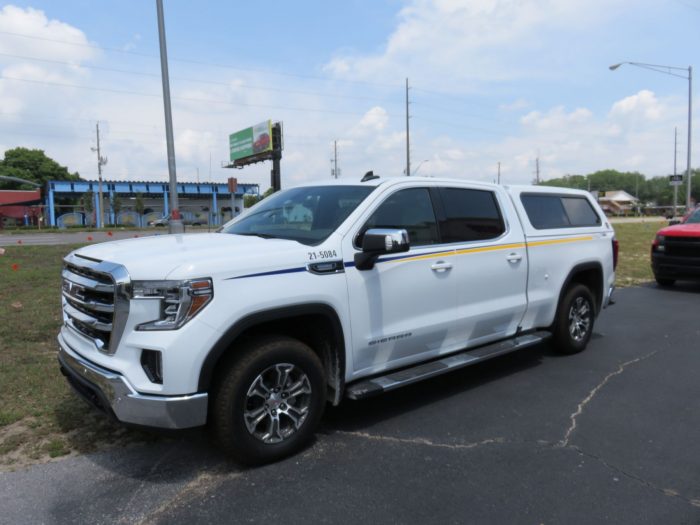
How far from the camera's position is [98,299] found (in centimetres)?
328

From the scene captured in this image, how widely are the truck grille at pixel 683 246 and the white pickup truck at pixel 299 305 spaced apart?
6280 millimetres

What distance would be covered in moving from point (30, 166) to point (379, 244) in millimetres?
90567

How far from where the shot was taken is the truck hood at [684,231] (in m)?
9.92

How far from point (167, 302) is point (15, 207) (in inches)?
2624

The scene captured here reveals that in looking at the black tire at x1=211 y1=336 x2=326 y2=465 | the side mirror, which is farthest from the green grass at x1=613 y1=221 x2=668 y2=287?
the black tire at x1=211 y1=336 x2=326 y2=465

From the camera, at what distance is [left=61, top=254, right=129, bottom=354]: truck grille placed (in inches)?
121

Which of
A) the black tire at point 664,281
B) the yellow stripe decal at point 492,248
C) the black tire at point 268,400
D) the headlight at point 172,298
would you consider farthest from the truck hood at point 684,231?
the headlight at point 172,298

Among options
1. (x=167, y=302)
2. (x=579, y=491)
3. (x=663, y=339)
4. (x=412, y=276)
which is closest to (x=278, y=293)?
(x=167, y=302)

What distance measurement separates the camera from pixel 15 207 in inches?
2317

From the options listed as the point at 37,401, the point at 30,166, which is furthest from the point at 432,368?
the point at 30,166

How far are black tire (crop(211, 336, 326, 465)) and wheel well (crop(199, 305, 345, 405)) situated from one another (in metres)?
0.11

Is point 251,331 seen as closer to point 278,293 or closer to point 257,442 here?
point 278,293

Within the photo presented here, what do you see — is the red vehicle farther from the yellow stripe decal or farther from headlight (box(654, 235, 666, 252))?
the yellow stripe decal

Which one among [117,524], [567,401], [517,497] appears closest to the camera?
[117,524]
